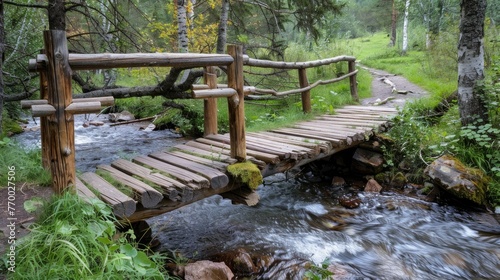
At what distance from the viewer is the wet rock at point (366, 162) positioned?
6.12 meters

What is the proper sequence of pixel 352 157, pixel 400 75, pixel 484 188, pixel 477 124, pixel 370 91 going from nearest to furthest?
pixel 484 188, pixel 477 124, pixel 352 157, pixel 370 91, pixel 400 75

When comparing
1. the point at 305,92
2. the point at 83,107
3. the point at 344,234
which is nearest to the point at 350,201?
the point at 344,234

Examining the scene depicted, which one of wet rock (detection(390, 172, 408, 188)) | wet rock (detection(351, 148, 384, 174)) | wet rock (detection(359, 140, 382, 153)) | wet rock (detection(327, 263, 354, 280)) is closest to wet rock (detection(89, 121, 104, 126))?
wet rock (detection(351, 148, 384, 174))

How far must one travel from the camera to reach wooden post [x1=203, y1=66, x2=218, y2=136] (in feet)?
17.3

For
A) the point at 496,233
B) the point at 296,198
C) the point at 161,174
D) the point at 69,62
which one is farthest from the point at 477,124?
the point at 69,62

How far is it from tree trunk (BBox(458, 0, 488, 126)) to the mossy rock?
11.8ft

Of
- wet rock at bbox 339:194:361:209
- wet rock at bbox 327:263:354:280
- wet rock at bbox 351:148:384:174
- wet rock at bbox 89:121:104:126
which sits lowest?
wet rock at bbox 327:263:354:280

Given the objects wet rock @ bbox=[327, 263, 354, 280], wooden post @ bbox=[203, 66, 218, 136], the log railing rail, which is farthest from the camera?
the log railing rail

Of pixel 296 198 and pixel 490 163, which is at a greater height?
pixel 490 163

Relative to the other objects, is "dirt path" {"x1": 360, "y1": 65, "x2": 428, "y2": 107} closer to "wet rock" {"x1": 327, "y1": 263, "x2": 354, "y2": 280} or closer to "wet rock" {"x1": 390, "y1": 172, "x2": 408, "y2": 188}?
"wet rock" {"x1": 390, "y1": 172, "x2": 408, "y2": 188}

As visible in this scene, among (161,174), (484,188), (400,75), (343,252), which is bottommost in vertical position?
(343,252)

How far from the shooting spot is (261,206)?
5520mm

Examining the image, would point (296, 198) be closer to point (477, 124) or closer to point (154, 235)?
point (154, 235)

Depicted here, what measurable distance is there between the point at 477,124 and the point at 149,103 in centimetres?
926
